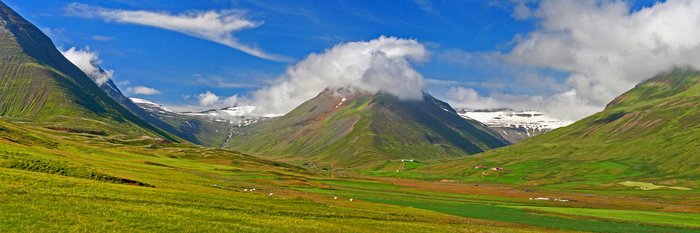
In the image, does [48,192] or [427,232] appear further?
[427,232]

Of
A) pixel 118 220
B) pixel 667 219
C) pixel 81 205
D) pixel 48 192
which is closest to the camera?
pixel 118 220

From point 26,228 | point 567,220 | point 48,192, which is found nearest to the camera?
point 26,228

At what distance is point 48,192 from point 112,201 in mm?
6679

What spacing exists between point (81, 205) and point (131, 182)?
1481 inches

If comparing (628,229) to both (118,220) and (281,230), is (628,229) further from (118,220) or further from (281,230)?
(118,220)

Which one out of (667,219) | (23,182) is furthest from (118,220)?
(667,219)

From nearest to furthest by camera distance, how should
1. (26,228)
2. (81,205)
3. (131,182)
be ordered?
(26,228)
(81,205)
(131,182)

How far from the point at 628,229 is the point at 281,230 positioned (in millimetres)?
66803

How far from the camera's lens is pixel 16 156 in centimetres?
8931

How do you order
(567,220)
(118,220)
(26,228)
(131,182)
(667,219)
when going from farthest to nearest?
(667,219) < (567,220) < (131,182) < (118,220) < (26,228)

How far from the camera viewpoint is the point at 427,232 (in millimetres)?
65312

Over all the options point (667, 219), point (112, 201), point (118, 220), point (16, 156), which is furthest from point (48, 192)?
point (667, 219)

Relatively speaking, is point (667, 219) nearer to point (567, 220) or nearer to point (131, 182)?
point (567, 220)

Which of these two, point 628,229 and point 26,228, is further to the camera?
point 628,229
